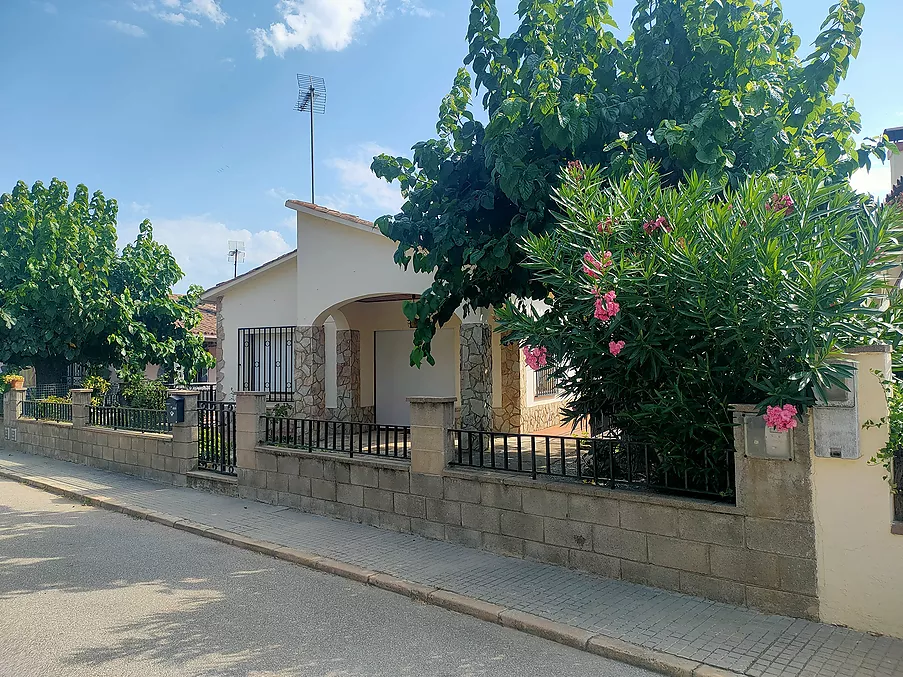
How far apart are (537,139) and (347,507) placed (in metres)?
5.05

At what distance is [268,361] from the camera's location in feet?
48.9

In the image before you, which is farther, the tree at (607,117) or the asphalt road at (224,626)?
the tree at (607,117)

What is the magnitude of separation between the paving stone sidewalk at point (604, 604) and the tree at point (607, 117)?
2847 millimetres

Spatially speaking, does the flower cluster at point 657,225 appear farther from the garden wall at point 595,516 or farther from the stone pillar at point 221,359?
the stone pillar at point 221,359

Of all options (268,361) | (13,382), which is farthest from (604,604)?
(13,382)

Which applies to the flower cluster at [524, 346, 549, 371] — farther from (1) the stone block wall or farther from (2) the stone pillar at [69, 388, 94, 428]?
(2) the stone pillar at [69, 388, 94, 428]

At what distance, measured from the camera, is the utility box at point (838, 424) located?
185 inches

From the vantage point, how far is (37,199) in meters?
18.3

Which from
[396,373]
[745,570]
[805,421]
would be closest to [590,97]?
[805,421]

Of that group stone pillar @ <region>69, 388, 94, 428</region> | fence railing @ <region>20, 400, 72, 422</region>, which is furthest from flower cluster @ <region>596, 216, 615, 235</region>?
fence railing @ <region>20, 400, 72, 422</region>

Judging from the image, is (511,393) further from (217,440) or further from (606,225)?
(606,225)

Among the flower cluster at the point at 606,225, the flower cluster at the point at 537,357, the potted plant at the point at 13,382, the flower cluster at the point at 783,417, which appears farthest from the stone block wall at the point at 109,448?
the flower cluster at the point at 783,417

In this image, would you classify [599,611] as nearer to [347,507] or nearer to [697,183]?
[697,183]

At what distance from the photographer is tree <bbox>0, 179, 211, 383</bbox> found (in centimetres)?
1677
